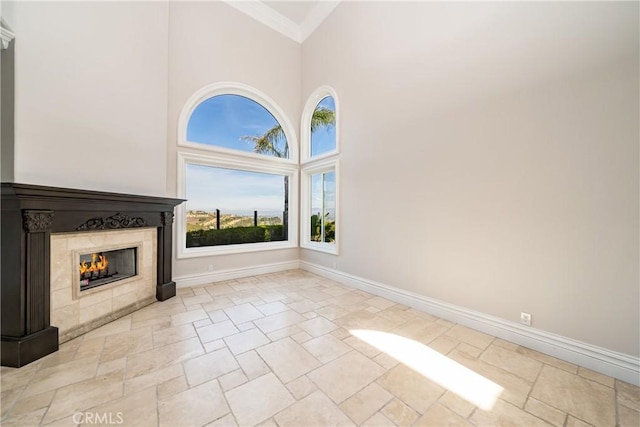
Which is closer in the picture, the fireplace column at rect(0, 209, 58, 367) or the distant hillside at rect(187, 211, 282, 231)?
the fireplace column at rect(0, 209, 58, 367)

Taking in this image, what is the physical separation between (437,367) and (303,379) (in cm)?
110

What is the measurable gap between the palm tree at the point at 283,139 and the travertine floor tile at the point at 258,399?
360 centimetres

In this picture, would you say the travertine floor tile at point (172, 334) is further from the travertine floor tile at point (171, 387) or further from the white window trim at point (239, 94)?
the white window trim at point (239, 94)

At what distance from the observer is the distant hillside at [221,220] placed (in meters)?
4.15

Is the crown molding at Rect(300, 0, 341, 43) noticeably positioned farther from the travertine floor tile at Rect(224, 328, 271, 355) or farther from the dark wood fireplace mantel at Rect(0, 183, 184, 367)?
the travertine floor tile at Rect(224, 328, 271, 355)

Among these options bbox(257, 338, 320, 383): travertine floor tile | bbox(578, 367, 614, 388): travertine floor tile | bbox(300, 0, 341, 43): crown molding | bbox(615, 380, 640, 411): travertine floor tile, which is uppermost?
bbox(300, 0, 341, 43): crown molding

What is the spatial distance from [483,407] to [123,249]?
4001 mm

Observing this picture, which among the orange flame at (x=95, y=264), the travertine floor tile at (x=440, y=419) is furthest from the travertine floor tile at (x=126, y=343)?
the travertine floor tile at (x=440, y=419)

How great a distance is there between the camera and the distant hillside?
13.6 ft

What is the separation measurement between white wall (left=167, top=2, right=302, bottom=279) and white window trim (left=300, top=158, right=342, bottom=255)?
46cm

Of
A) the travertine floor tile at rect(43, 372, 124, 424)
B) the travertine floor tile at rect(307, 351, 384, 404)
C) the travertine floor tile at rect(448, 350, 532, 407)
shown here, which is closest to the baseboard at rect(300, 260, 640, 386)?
the travertine floor tile at rect(448, 350, 532, 407)

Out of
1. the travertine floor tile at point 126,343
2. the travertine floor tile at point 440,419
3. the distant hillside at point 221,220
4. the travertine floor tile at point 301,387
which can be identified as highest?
the distant hillside at point 221,220

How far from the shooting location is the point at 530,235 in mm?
2227

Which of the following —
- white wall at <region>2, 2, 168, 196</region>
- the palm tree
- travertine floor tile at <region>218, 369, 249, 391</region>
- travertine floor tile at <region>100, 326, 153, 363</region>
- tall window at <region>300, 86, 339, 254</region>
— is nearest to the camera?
travertine floor tile at <region>218, 369, 249, 391</region>
